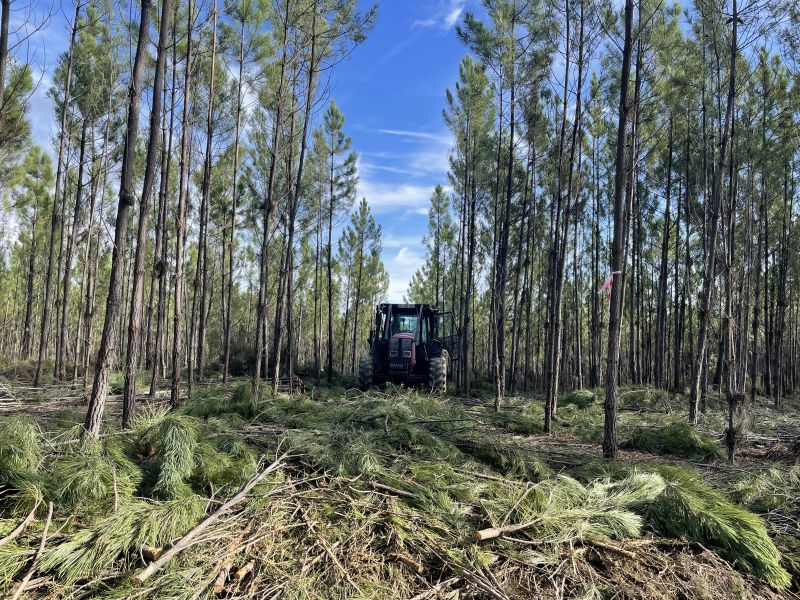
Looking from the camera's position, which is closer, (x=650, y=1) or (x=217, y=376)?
(x=650, y=1)

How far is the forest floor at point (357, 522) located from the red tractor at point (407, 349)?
25.9 ft

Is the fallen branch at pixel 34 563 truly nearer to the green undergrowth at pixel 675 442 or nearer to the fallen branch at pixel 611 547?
the fallen branch at pixel 611 547

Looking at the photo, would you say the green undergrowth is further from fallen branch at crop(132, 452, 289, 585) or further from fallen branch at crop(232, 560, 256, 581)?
fallen branch at crop(232, 560, 256, 581)

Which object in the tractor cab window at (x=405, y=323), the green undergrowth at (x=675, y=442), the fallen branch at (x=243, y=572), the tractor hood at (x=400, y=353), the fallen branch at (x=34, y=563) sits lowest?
the green undergrowth at (x=675, y=442)

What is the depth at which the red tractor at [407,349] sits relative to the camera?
12750 millimetres

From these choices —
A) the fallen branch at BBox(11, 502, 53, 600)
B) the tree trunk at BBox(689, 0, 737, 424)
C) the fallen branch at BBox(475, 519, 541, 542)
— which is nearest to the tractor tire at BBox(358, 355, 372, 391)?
the tree trunk at BBox(689, 0, 737, 424)

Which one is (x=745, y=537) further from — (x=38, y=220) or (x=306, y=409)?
(x=38, y=220)

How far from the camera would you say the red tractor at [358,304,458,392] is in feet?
41.8

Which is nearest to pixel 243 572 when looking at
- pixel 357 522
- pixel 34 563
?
pixel 357 522

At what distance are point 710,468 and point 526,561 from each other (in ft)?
12.5

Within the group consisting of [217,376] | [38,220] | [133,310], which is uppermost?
[38,220]

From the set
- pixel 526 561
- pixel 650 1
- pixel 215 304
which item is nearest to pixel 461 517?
pixel 526 561

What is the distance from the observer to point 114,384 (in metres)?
11.1

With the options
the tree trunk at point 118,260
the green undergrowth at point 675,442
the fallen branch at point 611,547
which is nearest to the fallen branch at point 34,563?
the tree trunk at point 118,260
